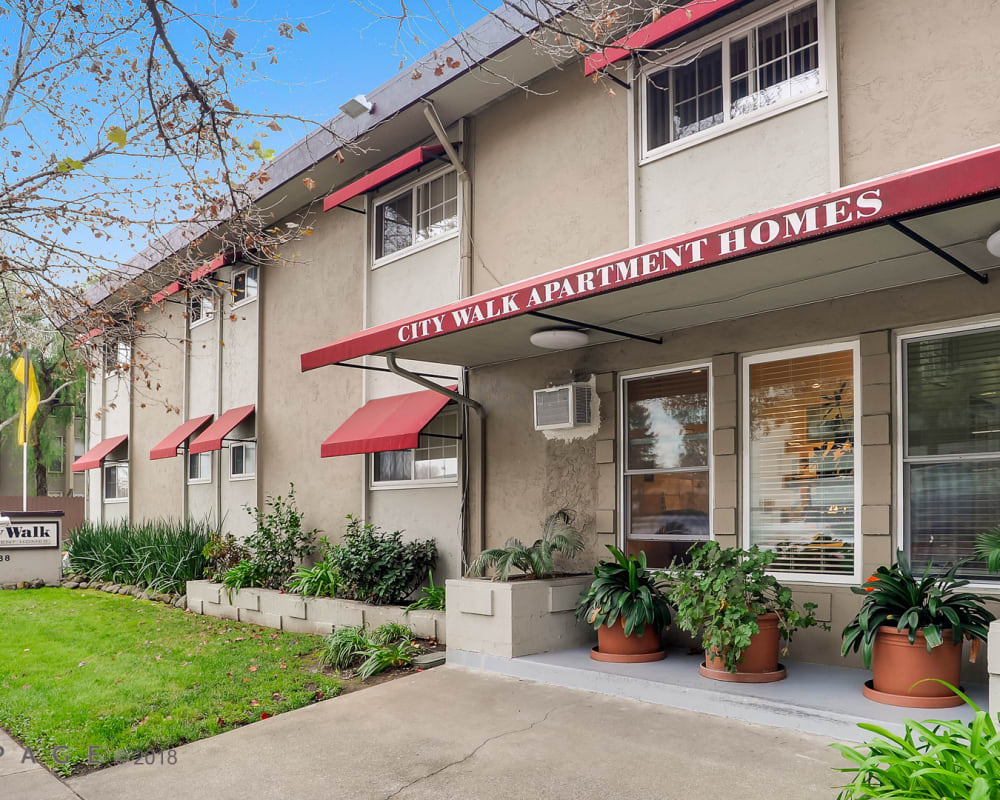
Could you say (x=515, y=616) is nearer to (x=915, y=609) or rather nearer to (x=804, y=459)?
(x=804, y=459)

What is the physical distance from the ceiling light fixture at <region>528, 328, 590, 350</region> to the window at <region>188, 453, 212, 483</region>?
31.9ft

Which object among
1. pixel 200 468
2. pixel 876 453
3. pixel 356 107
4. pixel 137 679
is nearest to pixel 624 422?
pixel 876 453

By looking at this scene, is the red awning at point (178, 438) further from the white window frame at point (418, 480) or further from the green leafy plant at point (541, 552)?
the green leafy plant at point (541, 552)

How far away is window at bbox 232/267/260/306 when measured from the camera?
1476 centimetres

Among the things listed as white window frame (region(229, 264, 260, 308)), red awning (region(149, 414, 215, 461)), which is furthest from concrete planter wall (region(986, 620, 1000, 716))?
red awning (region(149, 414, 215, 461))

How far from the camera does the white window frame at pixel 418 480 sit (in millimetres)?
10359

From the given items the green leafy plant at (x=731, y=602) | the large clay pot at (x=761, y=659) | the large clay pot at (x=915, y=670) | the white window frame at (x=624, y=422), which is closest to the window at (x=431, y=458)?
the white window frame at (x=624, y=422)

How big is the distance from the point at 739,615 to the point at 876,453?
1.64 metres

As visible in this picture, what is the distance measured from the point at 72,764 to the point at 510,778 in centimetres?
288

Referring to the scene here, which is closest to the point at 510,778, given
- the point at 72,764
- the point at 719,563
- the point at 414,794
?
the point at 414,794

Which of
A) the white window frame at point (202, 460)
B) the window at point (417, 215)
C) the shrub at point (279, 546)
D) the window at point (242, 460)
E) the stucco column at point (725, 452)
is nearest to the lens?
the stucco column at point (725, 452)

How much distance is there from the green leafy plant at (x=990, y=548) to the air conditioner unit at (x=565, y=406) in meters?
3.71

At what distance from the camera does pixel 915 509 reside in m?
6.48

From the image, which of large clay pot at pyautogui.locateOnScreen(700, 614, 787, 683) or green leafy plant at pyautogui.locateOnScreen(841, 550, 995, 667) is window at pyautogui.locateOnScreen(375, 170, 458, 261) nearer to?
large clay pot at pyautogui.locateOnScreen(700, 614, 787, 683)
